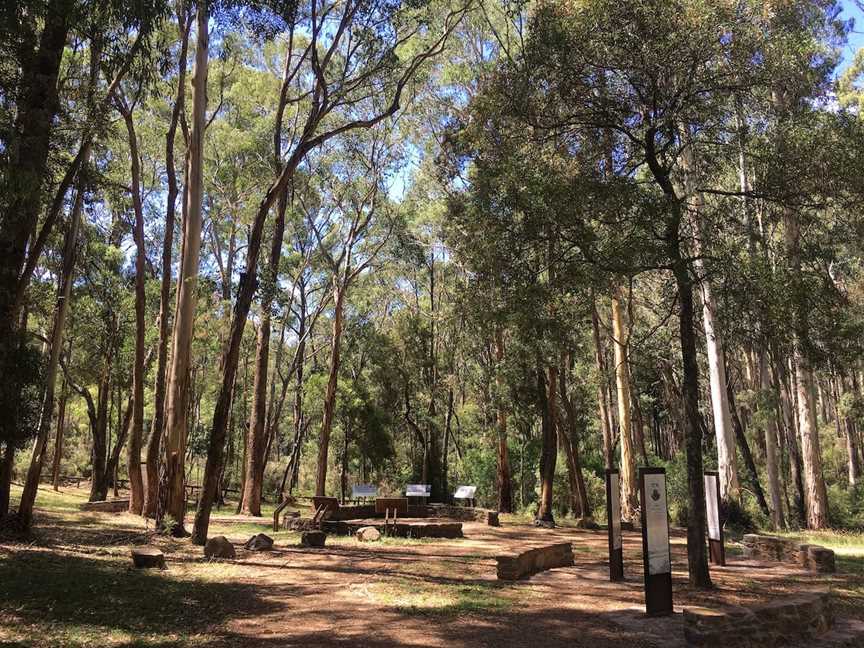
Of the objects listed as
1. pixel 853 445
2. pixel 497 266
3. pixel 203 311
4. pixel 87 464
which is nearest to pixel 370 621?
pixel 497 266

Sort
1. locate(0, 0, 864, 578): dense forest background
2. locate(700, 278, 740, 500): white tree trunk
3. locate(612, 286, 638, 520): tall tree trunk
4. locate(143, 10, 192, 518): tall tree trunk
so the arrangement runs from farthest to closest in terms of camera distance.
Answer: locate(612, 286, 638, 520): tall tree trunk, locate(700, 278, 740, 500): white tree trunk, locate(143, 10, 192, 518): tall tree trunk, locate(0, 0, 864, 578): dense forest background

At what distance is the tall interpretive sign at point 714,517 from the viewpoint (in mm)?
9820

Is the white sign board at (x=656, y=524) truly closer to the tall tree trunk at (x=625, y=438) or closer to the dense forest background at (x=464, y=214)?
the dense forest background at (x=464, y=214)

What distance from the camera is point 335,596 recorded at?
7.66 meters

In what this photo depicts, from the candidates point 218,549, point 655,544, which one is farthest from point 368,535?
point 655,544

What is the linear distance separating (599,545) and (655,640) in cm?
802

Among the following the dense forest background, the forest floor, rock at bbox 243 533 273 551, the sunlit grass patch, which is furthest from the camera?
rock at bbox 243 533 273 551

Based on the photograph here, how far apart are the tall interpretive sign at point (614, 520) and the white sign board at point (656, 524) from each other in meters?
1.54

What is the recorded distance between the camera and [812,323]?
28.4 ft

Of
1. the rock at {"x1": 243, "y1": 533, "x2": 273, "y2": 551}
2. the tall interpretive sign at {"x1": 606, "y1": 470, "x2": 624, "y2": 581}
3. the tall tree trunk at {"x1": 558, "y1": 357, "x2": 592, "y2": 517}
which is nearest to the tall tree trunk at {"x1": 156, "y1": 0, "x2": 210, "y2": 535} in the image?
the rock at {"x1": 243, "y1": 533, "x2": 273, "y2": 551}

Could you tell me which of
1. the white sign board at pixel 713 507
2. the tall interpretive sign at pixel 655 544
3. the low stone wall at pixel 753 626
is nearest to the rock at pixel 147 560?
the tall interpretive sign at pixel 655 544

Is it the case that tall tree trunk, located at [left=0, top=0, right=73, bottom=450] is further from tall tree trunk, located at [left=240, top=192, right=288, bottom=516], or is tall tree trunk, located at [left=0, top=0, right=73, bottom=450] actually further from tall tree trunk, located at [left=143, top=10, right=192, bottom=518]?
tall tree trunk, located at [left=240, top=192, right=288, bottom=516]

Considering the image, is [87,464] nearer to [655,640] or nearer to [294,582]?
[294,582]

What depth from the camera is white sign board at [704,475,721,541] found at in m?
9.83
